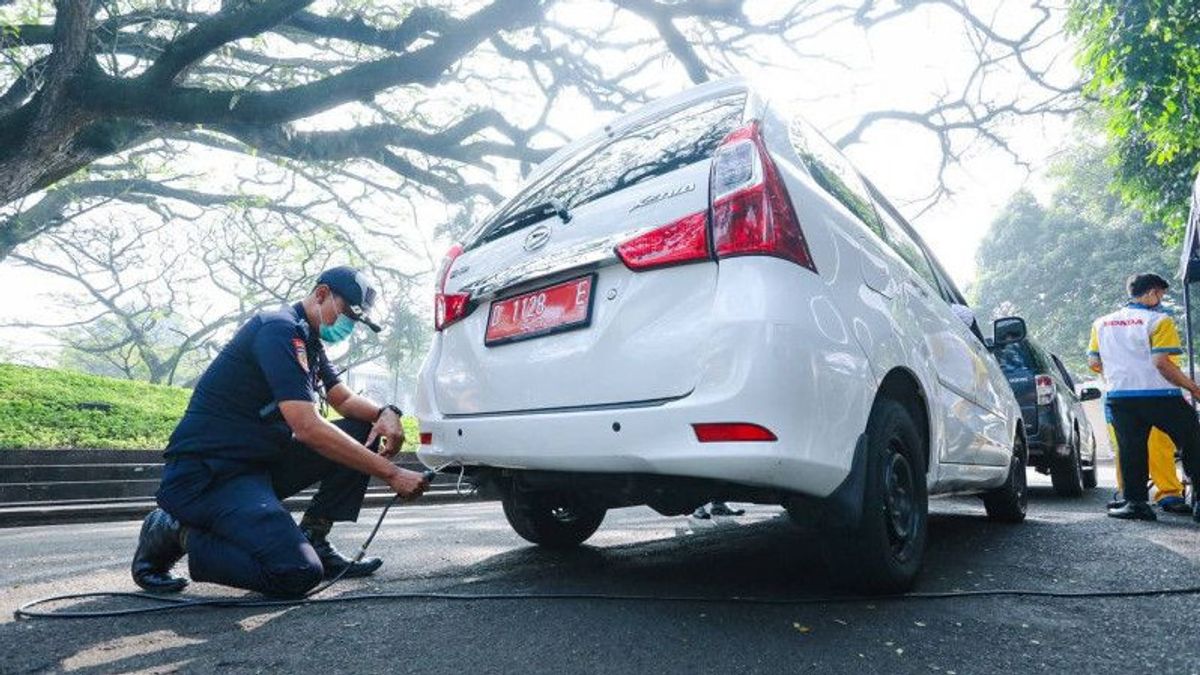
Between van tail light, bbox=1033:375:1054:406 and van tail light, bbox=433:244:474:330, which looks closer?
van tail light, bbox=433:244:474:330

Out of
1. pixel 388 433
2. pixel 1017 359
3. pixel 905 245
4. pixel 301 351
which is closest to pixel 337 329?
pixel 301 351

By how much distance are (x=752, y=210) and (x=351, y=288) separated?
1.64m

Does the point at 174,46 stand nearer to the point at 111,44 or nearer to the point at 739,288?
the point at 111,44

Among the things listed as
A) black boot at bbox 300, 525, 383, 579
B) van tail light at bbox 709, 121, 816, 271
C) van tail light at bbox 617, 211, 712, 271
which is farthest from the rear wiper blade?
black boot at bbox 300, 525, 383, 579

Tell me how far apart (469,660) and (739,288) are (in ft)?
3.82

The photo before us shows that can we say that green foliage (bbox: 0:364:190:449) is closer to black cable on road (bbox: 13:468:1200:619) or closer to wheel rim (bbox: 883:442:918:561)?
black cable on road (bbox: 13:468:1200:619)

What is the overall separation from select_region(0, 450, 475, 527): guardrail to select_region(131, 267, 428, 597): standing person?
4.11 m

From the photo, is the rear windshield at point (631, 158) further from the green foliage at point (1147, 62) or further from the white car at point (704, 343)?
the green foliage at point (1147, 62)

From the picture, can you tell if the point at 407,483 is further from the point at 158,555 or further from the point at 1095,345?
the point at 1095,345

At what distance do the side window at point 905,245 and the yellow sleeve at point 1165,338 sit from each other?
83.7 inches

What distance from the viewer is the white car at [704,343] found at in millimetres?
1917

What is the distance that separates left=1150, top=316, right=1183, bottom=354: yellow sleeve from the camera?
178 inches

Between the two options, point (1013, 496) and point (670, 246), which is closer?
point (670, 246)

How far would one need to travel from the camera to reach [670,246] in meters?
2.09
